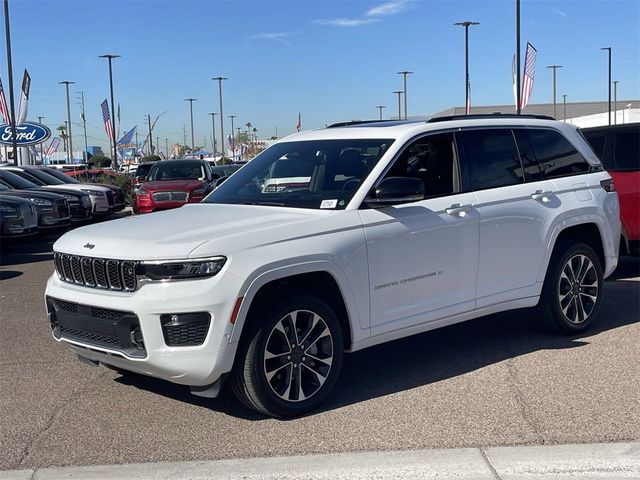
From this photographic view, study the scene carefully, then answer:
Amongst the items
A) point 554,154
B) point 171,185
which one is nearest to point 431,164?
point 554,154

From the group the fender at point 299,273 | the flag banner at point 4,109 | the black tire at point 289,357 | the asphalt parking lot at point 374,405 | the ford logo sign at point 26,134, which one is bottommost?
the asphalt parking lot at point 374,405

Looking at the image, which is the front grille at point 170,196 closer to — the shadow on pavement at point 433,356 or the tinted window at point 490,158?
the shadow on pavement at point 433,356

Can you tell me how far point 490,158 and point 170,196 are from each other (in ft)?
38.6

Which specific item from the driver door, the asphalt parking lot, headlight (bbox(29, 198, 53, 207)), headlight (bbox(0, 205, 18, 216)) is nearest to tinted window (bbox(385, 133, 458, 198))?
the driver door

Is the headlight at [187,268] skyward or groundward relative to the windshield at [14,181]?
groundward

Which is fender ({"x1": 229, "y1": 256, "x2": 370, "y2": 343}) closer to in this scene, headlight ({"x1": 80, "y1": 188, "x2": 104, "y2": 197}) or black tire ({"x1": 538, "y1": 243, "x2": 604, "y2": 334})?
black tire ({"x1": 538, "y1": 243, "x2": 604, "y2": 334})

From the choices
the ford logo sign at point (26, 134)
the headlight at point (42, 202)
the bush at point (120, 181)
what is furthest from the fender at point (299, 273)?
the ford logo sign at point (26, 134)

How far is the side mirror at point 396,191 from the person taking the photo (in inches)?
202

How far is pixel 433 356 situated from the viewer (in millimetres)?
6234

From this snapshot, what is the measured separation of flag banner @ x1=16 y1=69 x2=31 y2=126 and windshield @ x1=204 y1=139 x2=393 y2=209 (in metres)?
25.1

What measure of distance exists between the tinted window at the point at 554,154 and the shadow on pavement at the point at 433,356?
136cm

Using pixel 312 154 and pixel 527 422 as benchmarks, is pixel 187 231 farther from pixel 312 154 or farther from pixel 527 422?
pixel 527 422

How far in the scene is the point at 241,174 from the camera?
6.32 m

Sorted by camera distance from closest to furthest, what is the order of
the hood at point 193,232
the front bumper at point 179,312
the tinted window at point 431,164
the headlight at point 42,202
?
the front bumper at point 179,312 < the hood at point 193,232 < the tinted window at point 431,164 < the headlight at point 42,202
